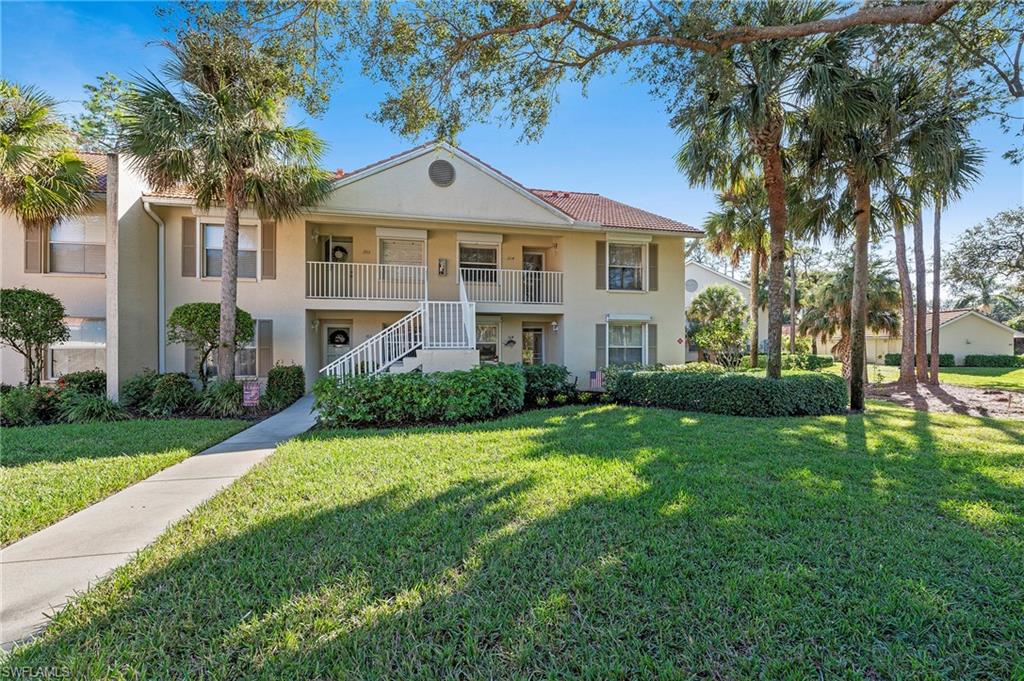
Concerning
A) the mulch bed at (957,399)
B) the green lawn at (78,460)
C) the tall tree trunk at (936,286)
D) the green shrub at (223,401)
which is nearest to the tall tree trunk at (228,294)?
the green shrub at (223,401)

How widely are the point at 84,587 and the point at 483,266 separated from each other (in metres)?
12.7

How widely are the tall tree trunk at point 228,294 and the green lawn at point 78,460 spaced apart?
1846mm

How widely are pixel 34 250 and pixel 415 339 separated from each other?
32.7 feet

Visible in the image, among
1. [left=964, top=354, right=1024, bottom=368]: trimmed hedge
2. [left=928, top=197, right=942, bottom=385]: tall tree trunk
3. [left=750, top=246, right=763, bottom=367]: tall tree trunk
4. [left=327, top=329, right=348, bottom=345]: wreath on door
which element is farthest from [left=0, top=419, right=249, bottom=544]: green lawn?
[left=964, top=354, right=1024, bottom=368]: trimmed hedge

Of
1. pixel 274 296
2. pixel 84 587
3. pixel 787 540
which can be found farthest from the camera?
pixel 274 296

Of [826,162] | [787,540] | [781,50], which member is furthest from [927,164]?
[787,540]

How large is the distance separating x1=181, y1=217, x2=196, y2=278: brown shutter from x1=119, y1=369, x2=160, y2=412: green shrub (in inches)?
138

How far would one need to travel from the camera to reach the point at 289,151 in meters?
10.2

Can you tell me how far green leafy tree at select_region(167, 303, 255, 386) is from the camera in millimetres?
10430

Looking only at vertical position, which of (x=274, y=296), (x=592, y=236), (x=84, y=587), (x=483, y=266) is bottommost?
(x=84, y=587)

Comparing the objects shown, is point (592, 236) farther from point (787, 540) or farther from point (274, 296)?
point (787, 540)

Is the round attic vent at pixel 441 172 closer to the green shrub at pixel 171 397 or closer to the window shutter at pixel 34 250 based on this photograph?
the green shrub at pixel 171 397

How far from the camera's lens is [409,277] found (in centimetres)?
1381

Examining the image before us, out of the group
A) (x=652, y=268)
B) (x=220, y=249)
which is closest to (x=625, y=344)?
(x=652, y=268)
